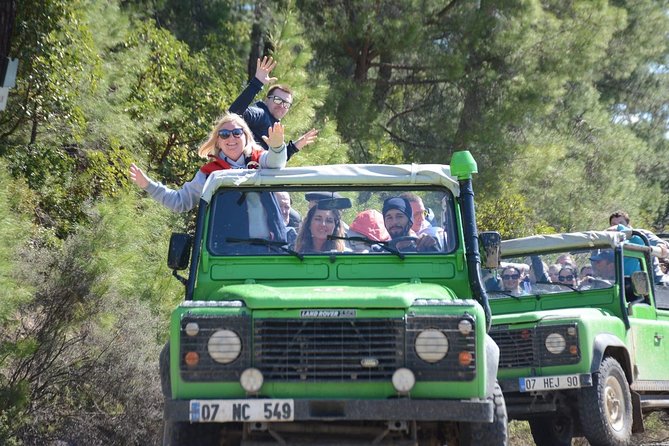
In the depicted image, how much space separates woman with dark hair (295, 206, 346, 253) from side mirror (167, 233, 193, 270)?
715 mm

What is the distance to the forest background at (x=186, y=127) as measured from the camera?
9938 mm

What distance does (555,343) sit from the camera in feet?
32.0

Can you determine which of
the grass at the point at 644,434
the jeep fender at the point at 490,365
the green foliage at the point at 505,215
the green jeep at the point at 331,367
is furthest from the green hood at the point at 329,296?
the green foliage at the point at 505,215

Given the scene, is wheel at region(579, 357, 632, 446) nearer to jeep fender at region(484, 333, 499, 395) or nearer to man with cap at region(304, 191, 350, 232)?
jeep fender at region(484, 333, 499, 395)

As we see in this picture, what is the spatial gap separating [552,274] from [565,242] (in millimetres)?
357

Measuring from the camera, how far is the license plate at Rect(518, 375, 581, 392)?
9.45 m

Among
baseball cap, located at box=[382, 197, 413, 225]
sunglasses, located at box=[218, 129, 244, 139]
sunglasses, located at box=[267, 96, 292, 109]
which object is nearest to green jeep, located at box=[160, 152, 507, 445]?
baseball cap, located at box=[382, 197, 413, 225]

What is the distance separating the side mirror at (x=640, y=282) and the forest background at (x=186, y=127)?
4476 millimetres

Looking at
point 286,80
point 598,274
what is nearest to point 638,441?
point 598,274

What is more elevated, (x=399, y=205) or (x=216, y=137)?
(x=216, y=137)

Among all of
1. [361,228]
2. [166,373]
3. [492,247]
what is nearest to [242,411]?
[166,373]

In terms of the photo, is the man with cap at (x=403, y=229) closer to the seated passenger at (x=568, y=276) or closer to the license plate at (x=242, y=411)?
the license plate at (x=242, y=411)

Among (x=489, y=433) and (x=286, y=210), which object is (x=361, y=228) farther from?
(x=489, y=433)

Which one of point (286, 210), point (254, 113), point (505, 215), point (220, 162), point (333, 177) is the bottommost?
point (286, 210)
